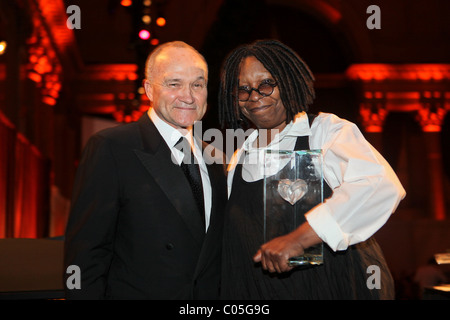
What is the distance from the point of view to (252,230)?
7.11 feet

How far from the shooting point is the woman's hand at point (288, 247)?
186 cm

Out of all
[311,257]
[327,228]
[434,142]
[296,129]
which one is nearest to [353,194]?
[327,228]

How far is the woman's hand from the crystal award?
87 millimetres

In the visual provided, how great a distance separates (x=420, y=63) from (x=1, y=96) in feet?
30.8

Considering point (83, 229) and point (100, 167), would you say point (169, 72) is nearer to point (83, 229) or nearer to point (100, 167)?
point (100, 167)

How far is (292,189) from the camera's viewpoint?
1.97 m

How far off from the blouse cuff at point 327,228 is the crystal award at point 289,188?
10 cm

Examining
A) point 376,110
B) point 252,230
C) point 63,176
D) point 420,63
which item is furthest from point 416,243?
point 252,230

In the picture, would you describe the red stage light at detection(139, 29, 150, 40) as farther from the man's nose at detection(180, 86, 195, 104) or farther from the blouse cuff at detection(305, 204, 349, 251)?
the blouse cuff at detection(305, 204, 349, 251)

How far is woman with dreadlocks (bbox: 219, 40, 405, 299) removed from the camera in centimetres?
186

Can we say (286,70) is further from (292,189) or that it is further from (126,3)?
(126,3)

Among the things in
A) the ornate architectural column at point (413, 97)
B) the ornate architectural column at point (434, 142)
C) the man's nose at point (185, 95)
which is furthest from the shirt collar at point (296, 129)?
the ornate architectural column at point (434, 142)

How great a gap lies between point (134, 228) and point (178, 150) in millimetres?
377

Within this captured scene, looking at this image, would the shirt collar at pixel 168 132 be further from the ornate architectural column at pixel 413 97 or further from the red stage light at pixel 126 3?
the ornate architectural column at pixel 413 97
